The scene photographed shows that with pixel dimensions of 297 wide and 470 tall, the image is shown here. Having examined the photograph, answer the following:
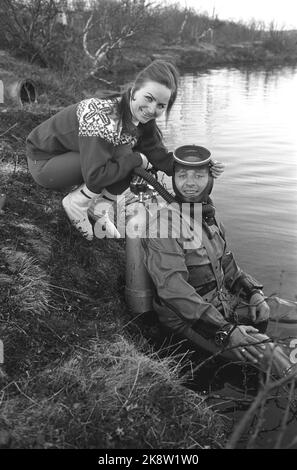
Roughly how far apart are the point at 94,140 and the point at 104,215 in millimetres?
996

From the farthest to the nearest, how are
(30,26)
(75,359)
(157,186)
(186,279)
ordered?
(30,26), (157,186), (186,279), (75,359)

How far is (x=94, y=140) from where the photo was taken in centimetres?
373

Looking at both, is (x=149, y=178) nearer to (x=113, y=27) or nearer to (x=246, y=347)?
(x=246, y=347)

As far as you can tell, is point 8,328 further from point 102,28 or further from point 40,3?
point 102,28

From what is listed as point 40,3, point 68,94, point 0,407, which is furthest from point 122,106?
point 40,3

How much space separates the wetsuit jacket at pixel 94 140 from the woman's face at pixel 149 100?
0.19 metres

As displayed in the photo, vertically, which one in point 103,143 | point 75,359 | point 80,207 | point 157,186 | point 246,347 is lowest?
point 246,347

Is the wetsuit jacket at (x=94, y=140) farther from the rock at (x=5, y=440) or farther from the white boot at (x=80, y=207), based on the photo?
the rock at (x=5, y=440)

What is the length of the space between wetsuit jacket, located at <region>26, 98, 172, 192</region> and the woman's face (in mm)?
193

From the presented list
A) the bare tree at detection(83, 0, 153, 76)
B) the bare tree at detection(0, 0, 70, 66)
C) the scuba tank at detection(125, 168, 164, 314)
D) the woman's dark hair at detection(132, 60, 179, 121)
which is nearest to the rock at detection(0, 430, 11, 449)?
the scuba tank at detection(125, 168, 164, 314)

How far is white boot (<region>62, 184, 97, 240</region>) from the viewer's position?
4.14 metres

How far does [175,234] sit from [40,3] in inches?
563

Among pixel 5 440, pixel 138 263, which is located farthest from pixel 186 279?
pixel 5 440
